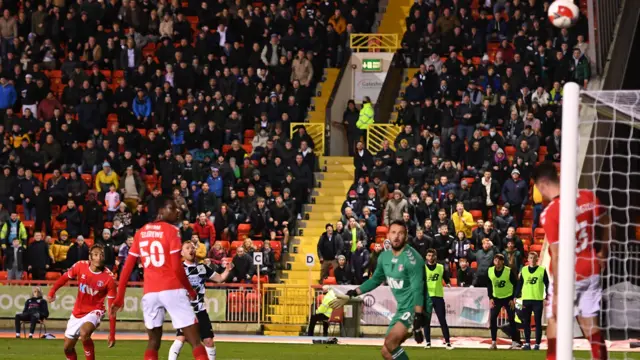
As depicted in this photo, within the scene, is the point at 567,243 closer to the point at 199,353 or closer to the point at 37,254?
the point at 199,353

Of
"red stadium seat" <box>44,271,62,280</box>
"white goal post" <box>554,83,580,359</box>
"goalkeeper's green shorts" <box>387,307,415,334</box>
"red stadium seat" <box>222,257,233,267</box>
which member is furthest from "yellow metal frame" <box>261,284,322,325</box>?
"white goal post" <box>554,83,580,359</box>

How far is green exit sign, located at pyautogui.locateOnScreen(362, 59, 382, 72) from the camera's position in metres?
34.8

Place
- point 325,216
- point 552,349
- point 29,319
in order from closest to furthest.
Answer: point 552,349 → point 29,319 → point 325,216

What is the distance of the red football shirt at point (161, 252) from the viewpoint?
12562mm

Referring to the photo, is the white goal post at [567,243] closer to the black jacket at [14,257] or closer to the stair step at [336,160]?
the black jacket at [14,257]

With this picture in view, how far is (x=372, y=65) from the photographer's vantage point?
3478 centimetres

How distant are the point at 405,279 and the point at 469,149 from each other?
51.5ft

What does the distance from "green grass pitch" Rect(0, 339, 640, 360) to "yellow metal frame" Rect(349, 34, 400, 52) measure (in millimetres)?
14136

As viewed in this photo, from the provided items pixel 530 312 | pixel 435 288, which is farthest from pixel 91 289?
pixel 530 312

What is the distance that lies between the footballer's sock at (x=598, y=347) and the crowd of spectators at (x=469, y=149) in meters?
13.9

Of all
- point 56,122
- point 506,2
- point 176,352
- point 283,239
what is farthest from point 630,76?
point 176,352

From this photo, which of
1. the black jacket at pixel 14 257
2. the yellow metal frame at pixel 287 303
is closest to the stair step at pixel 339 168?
the yellow metal frame at pixel 287 303

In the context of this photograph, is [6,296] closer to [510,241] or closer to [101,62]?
[101,62]

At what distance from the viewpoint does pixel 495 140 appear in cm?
2878
